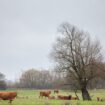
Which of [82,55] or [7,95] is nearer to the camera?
[7,95]

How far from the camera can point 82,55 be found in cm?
4066

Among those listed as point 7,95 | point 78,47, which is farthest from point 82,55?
point 7,95

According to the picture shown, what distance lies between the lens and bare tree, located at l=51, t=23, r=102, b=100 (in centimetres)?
3972

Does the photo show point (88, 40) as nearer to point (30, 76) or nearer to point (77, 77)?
point (77, 77)

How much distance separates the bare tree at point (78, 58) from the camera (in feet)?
130

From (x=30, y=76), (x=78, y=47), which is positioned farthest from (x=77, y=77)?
(x=30, y=76)

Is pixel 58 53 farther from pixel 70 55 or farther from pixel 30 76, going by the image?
pixel 30 76

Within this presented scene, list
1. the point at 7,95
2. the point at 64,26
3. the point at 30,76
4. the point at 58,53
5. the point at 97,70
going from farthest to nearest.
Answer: the point at 30,76, the point at 64,26, the point at 58,53, the point at 97,70, the point at 7,95

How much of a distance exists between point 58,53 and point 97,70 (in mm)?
6306

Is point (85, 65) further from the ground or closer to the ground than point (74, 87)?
further from the ground

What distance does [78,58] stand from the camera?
40531 mm

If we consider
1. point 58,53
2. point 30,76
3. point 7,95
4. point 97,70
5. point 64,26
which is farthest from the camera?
point 30,76

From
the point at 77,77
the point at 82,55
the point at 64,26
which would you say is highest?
the point at 64,26

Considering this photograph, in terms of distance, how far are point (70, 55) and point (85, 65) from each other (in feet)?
8.63
